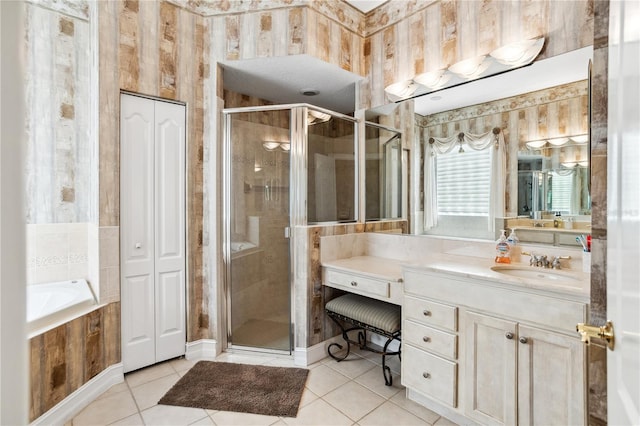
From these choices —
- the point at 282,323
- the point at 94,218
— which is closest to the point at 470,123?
the point at 282,323

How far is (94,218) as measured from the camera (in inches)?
87.5

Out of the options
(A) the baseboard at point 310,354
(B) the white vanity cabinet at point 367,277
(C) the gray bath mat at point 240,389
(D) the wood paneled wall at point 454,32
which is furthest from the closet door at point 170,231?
(D) the wood paneled wall at point 454,32

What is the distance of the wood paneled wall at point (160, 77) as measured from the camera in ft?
7.21

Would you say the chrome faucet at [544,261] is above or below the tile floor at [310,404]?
above

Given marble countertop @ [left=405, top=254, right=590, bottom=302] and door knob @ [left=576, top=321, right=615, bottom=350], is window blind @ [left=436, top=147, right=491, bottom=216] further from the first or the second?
door knob @ [left=576, top=321, right=615, bottom=350]

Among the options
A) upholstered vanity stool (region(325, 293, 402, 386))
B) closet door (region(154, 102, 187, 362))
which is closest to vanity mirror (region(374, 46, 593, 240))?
upholstered vanity stool (region(325, 293, 402, 386))

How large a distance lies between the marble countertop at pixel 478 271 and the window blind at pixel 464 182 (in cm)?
37

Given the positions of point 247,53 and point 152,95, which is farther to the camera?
point 247,53

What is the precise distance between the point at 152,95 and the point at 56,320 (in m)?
1.69

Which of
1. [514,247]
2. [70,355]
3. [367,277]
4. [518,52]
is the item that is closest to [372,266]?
[367,277]

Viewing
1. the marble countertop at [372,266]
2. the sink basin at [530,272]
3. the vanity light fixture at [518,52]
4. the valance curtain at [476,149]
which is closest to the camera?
the sink basin at [530,272]

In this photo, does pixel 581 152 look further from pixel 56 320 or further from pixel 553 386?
pixel 56 320

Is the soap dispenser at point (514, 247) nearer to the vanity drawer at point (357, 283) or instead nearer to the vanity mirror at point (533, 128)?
the vanity mirror at point (533, 128)

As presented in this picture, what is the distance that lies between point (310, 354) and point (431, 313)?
3.94ft
